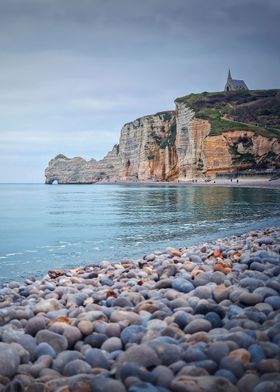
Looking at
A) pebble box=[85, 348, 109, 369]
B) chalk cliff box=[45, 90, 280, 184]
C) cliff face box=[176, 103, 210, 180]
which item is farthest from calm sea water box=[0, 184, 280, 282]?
cliff face box=[176, 103, 210, 180]

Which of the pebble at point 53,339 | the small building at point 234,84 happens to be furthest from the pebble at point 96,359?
the small building at point 234,84

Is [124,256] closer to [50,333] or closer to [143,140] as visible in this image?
[50,333]

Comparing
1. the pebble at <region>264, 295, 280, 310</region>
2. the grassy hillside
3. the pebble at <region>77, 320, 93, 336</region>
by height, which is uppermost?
the grassy hillside

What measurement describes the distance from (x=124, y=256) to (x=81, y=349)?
748cm

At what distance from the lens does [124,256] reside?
11000 millimetres

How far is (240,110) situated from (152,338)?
299ft

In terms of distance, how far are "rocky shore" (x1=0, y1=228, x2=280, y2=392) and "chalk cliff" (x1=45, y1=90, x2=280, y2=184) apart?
72.6 meters

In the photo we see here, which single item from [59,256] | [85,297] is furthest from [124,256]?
[85,297]

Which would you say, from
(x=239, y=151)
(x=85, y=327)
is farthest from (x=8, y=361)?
(x=239, y=151)

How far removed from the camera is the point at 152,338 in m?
3.53

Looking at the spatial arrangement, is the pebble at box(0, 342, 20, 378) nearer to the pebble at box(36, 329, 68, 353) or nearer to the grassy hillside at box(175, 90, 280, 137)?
the pebble at box(36, 329, 68, 353)

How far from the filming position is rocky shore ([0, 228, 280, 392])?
2740mm

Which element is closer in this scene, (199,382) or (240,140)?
(199,382)

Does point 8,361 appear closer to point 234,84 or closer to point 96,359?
point 96,359
